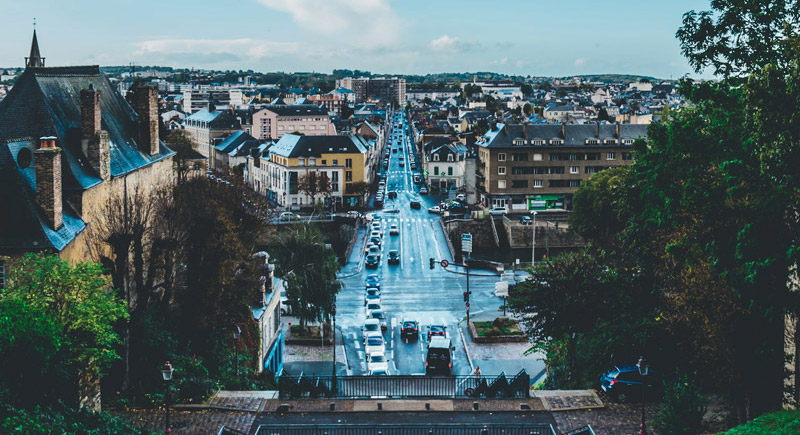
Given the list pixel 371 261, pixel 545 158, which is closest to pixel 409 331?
pixel 371 261

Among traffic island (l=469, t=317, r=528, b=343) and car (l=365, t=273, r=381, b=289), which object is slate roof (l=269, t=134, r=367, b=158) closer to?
car (l=365, t=273, r=381, b=289)

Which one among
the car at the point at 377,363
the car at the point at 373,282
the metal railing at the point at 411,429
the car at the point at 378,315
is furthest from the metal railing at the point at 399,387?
the car at the point at 373,282

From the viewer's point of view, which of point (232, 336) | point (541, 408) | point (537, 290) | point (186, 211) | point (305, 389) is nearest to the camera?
point (541, 408)

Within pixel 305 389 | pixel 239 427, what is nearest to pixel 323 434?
pixel 239 427

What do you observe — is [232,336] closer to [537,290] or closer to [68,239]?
[68,239]

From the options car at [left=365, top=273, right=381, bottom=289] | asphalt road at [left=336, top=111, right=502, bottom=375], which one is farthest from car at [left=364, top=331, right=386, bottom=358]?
car at [left=365, top=273, right=381, bottom=289]

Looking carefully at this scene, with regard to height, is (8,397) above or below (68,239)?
below
